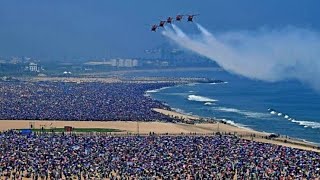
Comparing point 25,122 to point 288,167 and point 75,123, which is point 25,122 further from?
point 288,167

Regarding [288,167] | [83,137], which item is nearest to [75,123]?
[83,137]

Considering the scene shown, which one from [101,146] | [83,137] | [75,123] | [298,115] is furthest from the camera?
[298,115]

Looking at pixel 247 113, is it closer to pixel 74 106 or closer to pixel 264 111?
pixel 264 111

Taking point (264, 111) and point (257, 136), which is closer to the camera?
point (257, 136)

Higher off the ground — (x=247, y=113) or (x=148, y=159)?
(x=247, y=113)

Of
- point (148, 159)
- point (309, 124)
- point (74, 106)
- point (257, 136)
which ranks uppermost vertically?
point (74, 106)

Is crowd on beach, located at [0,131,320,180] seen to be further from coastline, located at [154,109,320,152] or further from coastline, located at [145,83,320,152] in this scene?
coastline, located at [145,83,320,152]

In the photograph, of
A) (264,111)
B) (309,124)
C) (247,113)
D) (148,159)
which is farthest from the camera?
(264,111)

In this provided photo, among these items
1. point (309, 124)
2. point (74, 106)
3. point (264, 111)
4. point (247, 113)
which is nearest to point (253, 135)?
point (309, 124)

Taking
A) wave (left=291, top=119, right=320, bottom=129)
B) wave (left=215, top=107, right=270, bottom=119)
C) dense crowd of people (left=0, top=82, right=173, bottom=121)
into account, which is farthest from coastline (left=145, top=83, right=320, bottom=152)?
→ wave (left=215, top=107, right=270, bottom=119)
